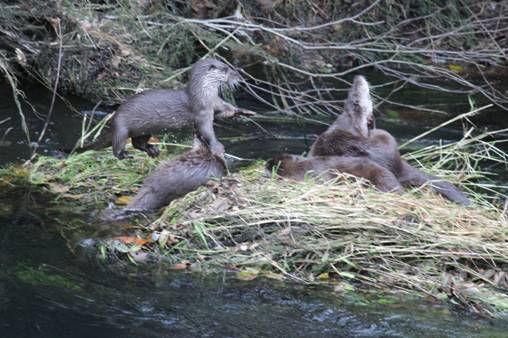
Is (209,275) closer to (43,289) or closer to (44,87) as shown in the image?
(43,289)

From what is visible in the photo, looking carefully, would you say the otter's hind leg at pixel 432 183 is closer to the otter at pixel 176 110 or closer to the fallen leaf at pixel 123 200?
the otter at pixel 176 110

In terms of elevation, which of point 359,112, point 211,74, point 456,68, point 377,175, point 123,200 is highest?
point 211,74

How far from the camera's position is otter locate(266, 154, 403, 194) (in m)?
5.30

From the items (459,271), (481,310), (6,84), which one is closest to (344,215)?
(459,271)

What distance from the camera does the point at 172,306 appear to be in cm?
409

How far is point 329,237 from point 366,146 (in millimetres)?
1142

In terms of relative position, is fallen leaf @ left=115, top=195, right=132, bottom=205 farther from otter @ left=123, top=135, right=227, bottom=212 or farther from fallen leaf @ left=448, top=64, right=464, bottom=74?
fallen leaf @ left=448, top=64, right=464, bottom=74

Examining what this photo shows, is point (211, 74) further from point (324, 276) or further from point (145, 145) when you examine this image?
point (324, 276)

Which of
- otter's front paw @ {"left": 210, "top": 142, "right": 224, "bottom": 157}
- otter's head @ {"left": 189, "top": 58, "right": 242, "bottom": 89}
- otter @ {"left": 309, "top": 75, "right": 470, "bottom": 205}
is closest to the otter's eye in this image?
otter @ {"left": 309, "top": 75, "right": 470, "bottom": 205}

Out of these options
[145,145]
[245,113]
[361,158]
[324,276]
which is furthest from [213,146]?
[324,276]

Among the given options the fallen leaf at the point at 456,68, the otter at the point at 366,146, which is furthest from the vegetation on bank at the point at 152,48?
the fallen leaf at the point at 456,68

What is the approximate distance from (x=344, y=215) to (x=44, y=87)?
4618 mm

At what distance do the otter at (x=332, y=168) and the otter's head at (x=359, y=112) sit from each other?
1.53 feet

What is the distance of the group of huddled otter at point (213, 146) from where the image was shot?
528 centimetres
